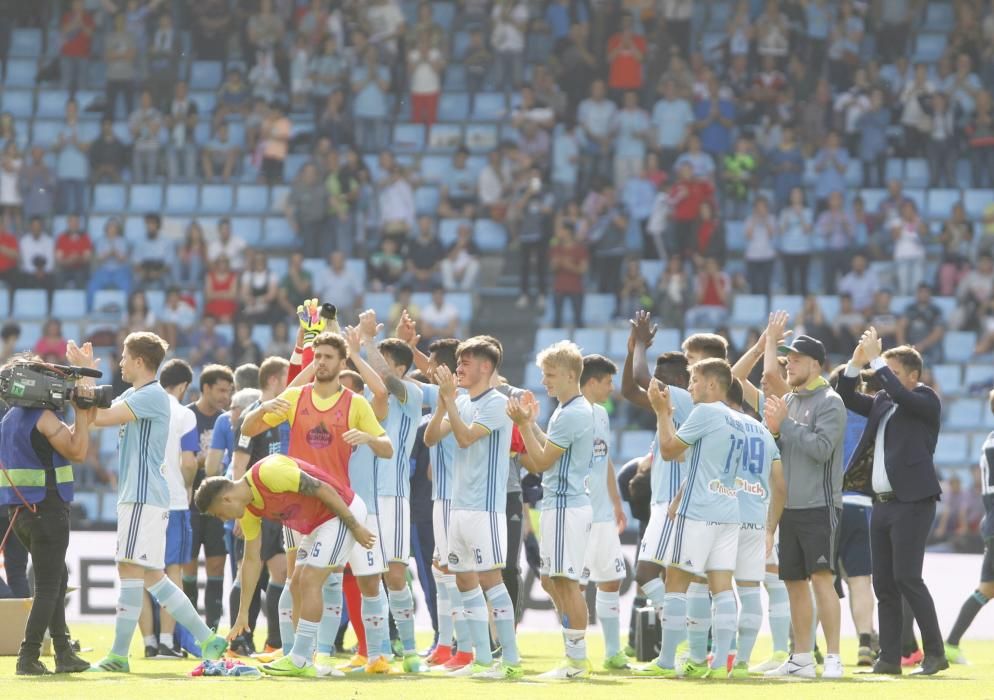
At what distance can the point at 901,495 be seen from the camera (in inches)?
412

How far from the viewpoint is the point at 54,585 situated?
9.91 metres

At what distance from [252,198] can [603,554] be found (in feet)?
48.3

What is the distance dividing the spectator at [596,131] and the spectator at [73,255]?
279 inches

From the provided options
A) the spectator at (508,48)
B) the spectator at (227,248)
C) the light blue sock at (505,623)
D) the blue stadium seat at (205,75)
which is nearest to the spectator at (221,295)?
the spectator at (227,248)

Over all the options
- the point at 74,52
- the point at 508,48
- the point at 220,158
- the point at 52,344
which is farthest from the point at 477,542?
the point at 74,52

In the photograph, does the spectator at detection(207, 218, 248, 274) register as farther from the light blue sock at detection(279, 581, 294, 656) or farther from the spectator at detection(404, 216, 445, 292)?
the light blue sock at detection(279, 581, 294, 656)

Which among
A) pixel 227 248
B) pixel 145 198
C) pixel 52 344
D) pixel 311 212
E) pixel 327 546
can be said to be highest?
pixel 145 198

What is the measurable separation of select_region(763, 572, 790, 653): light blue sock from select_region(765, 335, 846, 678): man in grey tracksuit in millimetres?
210

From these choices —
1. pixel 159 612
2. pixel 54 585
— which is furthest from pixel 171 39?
pixel 54 585

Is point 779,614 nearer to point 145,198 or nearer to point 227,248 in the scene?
point 227,248

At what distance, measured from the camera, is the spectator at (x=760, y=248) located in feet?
75.0

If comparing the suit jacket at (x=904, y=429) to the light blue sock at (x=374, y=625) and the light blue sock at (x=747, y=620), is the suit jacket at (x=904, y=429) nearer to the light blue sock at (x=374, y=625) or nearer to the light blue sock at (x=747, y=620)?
the light blue sock at (x=747, y=620)

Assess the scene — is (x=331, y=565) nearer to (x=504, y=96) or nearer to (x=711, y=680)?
(x=711, y=680)

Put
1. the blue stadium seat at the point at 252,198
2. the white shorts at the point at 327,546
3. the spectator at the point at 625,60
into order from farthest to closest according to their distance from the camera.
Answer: the spectator at the point at 625,60 < the blue stadium seat at the point at 252,198 < the white shorts at the point at 327,546
